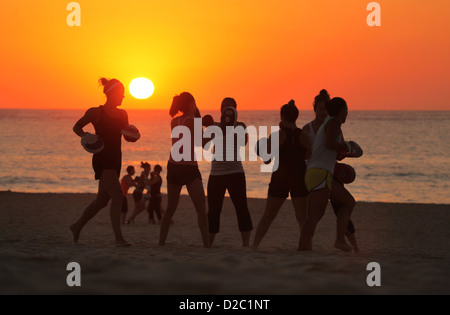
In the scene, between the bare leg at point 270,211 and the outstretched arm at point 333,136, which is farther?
the bare leg at point 270,211

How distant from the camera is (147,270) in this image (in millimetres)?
5238

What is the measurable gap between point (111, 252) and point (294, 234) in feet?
21.4

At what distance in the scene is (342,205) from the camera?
6.62 metres

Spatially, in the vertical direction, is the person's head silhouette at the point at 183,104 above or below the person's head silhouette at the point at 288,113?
above

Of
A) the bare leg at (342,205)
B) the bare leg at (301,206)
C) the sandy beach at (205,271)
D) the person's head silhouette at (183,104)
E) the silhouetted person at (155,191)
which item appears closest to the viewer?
the sandy beach at (205,271)

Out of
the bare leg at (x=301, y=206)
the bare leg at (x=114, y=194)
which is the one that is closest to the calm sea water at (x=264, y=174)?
the bare leg at (x=301, y=206)

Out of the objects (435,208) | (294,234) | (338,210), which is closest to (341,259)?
(338,210)

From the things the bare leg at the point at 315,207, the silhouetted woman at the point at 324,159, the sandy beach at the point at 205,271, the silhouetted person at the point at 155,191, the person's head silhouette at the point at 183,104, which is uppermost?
the silhouetted person at the point at 155,191

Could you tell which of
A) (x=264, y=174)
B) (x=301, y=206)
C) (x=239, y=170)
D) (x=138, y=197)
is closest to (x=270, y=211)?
(x=301, y=206)

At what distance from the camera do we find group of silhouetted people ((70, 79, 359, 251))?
6.18 metres

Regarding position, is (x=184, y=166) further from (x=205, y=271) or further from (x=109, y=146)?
(x=205, y=271)

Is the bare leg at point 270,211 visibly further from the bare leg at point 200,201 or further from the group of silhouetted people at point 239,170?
the bare leg at point 200,201

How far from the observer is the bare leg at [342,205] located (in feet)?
21.4

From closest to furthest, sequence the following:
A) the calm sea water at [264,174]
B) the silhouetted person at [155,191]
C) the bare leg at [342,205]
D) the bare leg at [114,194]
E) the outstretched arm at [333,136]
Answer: the outstretched arm at [333,136] → the bare leg at [342,205] → the bare leg at [114,194] → the silhouetted person at [155,191] → the calm sea water at [264,174]
